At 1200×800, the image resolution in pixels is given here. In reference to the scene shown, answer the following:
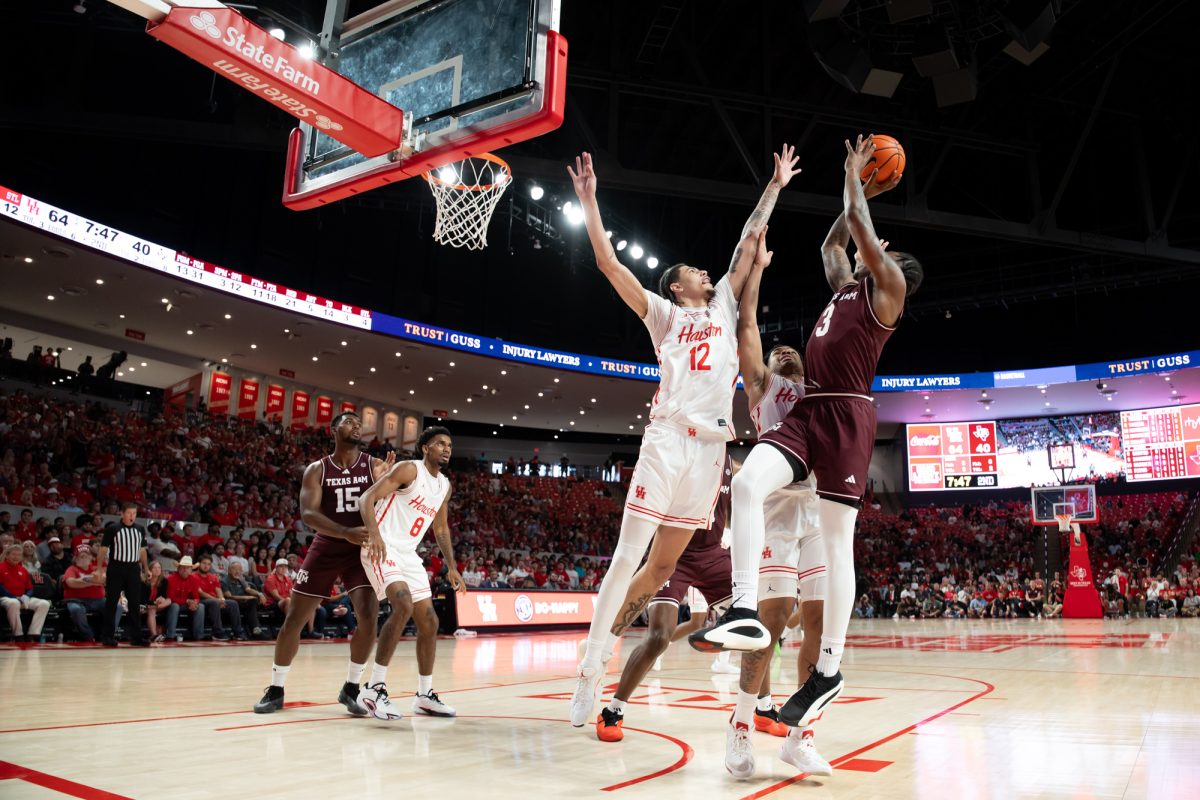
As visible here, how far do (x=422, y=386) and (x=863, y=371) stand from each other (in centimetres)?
2601

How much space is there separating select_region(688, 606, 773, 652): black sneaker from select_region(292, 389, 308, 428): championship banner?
89.8 ft

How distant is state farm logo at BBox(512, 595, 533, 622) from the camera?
16625mm

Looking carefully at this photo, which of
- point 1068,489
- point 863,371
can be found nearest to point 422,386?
point 1068,489

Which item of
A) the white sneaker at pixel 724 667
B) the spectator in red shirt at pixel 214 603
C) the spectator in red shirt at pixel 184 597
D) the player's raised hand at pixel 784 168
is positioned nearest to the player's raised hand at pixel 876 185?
the player's raised hand at pixel 784 168

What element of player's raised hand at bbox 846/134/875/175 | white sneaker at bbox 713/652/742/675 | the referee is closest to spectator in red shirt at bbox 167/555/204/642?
the referee

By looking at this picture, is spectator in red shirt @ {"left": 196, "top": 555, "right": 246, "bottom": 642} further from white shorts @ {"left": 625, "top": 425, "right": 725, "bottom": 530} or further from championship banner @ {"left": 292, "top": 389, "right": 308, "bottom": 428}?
championship banner @ {"left": 292, "top": 389, "right": 308, "bottom": 428}

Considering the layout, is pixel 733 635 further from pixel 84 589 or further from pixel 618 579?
pixel 84 589

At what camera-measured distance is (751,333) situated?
415cm

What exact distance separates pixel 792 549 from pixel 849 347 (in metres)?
1.28

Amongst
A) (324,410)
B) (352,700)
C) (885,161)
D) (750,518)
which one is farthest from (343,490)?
(324,410)

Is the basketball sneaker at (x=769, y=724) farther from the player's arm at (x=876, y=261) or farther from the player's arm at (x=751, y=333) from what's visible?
the player's arm at (x=876, y=261)

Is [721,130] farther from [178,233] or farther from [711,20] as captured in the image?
[178,233]

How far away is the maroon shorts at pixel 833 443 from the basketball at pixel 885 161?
5.01 feet

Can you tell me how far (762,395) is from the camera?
4.43m
